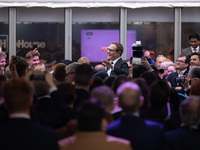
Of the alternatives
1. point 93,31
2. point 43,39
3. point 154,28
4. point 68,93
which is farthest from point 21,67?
point 154,28

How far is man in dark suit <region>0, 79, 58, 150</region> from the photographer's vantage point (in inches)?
157

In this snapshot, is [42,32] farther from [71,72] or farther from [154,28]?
[71,72]

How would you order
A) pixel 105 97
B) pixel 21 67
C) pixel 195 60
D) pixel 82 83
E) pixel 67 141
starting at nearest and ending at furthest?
pixel 67 141, pixel 105 97, pixel 82 83, pixel 21 67, pixel 195 60

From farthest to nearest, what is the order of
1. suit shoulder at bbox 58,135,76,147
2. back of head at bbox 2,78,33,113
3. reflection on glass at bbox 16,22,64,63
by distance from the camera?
reflection on glass at bbox 16,22,64,63 → back of head at bbox 2,78,33,113 → suit shoulder at bbox 58,135,76,147

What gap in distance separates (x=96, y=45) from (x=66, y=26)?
1.03 meters

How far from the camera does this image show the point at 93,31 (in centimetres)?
1502

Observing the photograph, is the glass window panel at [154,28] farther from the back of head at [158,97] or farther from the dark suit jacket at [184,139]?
the dark suit jacket at [184,139]

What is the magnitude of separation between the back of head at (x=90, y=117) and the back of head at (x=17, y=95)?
0.51 meters

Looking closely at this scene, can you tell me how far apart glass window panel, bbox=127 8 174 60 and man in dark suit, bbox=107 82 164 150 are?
10.6 metres

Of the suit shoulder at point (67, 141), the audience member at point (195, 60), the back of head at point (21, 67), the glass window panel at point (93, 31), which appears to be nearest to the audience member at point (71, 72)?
the back of head at point (21, 67)

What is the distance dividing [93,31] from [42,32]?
145 centimetres

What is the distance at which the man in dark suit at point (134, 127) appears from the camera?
434 cm

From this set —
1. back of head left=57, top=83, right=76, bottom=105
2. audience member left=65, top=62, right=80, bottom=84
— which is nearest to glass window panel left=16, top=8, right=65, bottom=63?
audience member left=65, top=62, right=80, bottom=84

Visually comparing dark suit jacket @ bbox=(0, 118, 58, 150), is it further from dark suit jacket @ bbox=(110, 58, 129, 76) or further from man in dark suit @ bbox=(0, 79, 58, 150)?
dark suit jacket @ bbox=(110, 58, 129, 76)
